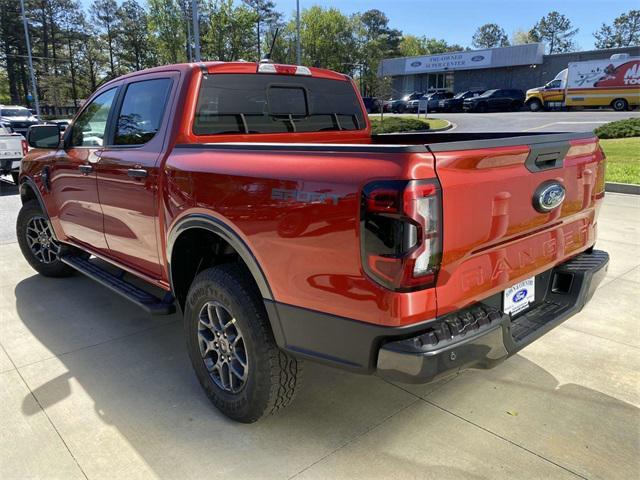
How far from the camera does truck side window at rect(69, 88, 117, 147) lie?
3.84 meters

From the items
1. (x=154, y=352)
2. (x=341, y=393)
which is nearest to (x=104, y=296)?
(x=154, y=352)

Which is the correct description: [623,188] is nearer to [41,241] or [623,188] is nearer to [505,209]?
[505,209]

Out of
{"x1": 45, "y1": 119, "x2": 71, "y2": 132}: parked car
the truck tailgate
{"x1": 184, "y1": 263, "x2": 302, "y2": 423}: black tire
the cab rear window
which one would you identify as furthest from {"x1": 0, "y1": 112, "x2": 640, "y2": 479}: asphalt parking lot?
{"x1": 45, "y1": 119, "x2": 71, "y2": 132}: parked car

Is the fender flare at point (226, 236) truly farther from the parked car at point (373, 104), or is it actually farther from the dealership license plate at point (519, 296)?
the parked car at point (373, 104)

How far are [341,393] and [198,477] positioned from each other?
988 millimetres

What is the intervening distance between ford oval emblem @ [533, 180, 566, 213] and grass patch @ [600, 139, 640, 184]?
8.04 metres

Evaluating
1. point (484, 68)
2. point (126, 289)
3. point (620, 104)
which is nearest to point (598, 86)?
point (620, 104)

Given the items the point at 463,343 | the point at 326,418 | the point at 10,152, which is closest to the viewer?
the point at 463,343

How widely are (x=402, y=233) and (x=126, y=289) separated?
2.40 m

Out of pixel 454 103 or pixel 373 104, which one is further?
pixel 373 104

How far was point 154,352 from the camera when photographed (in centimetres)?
362

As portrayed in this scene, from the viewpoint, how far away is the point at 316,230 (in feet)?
6.89

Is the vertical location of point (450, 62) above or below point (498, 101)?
above

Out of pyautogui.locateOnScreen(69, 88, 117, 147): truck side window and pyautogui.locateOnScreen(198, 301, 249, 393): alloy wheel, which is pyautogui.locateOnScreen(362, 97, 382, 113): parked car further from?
pyautogui.locateOnScreen(198, 301, 249, 393): alloy wheel
